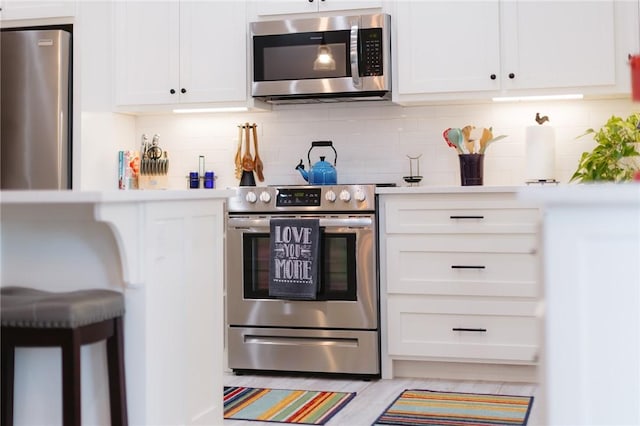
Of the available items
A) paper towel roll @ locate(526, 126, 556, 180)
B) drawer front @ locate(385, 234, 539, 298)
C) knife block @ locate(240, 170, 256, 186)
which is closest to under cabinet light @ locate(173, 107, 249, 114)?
knife block @ locate(240, 170, 256, 186)

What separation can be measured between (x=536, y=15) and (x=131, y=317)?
2770 mm

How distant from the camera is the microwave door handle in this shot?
171 inches

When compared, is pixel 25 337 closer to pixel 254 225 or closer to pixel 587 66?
pixel 254 225

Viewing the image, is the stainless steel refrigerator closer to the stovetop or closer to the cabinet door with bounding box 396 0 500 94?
the stovetop

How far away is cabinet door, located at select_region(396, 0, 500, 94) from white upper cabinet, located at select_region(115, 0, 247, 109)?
914 millimetres

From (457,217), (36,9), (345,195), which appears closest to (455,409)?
(457,217)

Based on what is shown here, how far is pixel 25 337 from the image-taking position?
7.14 feet

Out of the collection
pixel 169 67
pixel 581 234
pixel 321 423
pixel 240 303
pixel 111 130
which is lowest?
pixel 321 423

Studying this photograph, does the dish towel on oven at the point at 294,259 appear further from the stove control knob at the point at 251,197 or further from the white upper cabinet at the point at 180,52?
the white upper cabinet at the point at 180,52

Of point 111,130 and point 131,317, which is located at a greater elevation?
point 111,130

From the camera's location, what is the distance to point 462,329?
413 centimetres

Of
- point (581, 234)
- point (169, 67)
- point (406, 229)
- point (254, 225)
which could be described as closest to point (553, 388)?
point (581, 234)

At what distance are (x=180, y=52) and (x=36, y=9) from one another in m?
0.86

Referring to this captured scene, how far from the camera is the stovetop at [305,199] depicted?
420cm
